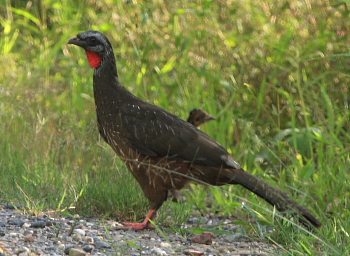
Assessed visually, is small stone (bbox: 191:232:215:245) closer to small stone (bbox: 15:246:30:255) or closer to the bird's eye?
small stone (bbox: 15:246:30:255)

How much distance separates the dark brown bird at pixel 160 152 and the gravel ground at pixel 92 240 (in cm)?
38

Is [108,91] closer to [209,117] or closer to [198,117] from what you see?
[198,117]

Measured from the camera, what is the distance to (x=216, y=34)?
24.1ft

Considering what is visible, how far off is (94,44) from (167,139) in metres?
1.04

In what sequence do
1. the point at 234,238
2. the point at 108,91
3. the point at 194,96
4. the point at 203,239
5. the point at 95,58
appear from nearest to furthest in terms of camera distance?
the point at 203,239, the point at 234,238, the point at 108,91, the point at 95,58, the point at 194,96

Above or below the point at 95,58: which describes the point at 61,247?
below

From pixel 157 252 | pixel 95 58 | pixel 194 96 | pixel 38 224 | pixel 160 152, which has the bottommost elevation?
pixel 157 252

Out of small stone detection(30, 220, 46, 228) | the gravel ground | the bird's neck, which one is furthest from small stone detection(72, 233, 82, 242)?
the bird's neck

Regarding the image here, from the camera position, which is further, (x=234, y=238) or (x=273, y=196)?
(x=273, y=196)

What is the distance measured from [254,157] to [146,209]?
60.9 inches

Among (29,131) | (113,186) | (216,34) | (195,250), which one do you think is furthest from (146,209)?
(216,34)

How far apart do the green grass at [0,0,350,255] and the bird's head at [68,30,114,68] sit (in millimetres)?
625

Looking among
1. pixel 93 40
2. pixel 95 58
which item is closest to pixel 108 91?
pixel 95 58

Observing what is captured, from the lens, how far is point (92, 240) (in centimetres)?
396
